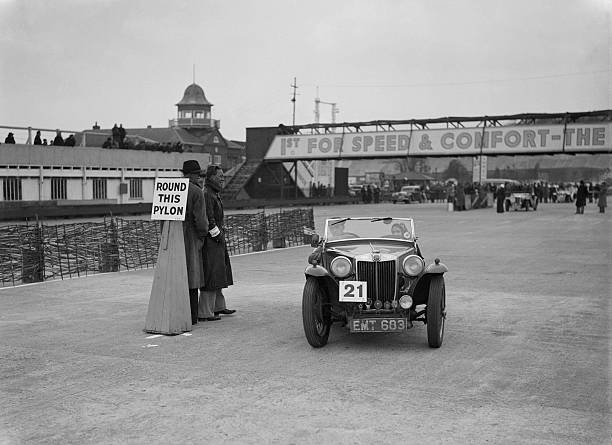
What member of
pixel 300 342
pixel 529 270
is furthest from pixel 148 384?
pixel 529 270

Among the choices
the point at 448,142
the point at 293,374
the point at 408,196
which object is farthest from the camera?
the point at 408,196

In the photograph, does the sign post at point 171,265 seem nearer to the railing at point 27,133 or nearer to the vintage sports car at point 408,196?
the railing at point 27,133

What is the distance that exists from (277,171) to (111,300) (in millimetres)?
50440

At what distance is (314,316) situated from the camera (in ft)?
28.7

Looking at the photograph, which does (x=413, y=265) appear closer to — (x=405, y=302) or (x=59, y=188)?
(x=405, y=302)

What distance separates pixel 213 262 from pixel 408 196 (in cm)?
6611

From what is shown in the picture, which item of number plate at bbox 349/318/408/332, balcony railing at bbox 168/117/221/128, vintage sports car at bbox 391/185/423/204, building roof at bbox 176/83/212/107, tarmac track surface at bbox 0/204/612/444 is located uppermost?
building roof at bbox 176/83/212/107

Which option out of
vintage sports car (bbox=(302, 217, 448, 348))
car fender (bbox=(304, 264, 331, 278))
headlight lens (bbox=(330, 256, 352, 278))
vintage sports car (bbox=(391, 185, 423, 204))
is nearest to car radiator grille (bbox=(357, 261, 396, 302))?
vintage sports car (bbox=(302, 217, 448, 348))

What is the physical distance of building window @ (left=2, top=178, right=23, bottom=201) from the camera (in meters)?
38.0

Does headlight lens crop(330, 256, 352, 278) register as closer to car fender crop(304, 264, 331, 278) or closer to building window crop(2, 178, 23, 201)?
car fender crop(304, 264, 331, 278)

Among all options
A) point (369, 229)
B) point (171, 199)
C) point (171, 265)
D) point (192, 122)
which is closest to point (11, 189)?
point (171, 199)

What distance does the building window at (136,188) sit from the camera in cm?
4647

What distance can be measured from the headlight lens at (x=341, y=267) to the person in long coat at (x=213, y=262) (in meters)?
2.06

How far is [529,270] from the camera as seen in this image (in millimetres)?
16891
